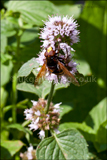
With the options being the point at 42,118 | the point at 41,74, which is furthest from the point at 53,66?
the point at 42,118

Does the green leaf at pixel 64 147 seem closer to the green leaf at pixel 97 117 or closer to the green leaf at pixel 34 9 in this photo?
the green leaf at pixel 97 117

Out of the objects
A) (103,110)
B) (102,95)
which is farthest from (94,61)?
(103,110)

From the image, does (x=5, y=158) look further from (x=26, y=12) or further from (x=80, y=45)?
(x=80, y=45)

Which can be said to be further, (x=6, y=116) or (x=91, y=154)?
(x=6, y=116)

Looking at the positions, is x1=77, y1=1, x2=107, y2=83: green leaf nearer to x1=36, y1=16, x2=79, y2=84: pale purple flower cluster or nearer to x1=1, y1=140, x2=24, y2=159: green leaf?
x1=1, y1=140, x2=24, y2=159: green leaf

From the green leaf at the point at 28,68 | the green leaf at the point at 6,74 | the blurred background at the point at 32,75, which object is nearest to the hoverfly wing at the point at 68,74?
the green leaf at the point at 28,68

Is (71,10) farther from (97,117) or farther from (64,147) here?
(64,147)

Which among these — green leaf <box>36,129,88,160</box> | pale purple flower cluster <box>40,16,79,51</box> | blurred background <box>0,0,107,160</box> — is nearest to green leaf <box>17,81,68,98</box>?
blurred background <box>0,0,107,160</box>
